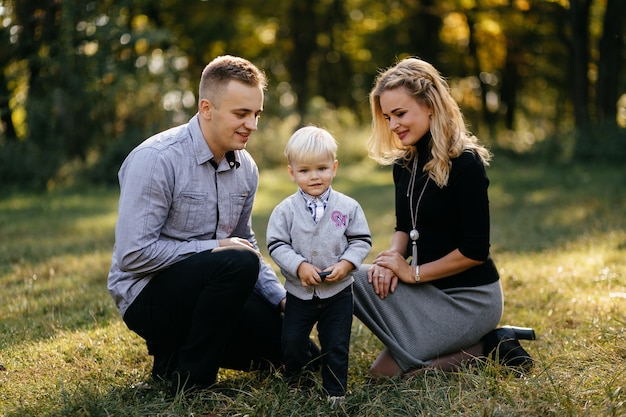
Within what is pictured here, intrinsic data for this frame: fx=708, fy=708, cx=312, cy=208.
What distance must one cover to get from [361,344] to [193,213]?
4.90ft

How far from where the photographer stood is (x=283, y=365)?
13.2ft

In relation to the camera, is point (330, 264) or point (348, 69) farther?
point (348, 69)

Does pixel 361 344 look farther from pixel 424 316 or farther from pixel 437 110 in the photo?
pixel 437 110

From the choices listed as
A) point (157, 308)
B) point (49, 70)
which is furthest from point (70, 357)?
point (49, 70)

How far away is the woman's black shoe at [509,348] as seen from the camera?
371cm

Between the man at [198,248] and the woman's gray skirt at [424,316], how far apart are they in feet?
1.78

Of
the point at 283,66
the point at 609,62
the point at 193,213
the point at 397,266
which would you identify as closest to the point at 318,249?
the point at 397,266

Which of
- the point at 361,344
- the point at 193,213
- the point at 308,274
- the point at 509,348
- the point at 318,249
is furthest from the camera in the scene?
the point at 361,344

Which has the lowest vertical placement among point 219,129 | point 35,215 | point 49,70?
point 35,215

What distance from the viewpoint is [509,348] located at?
3.81 metres

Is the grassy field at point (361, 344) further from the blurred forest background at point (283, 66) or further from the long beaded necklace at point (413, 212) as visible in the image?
the blurred forest background at point (283, 66)

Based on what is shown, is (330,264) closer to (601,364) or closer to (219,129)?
(219,129)

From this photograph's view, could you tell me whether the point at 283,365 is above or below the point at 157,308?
below

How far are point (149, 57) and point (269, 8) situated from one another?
403 inches
